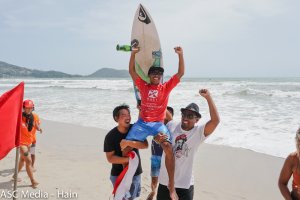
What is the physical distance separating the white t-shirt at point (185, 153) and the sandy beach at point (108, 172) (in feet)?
6.97

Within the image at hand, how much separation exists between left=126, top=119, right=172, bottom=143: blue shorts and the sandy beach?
1906 millimetres

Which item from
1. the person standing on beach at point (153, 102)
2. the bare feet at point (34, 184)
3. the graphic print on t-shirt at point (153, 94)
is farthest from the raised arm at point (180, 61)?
the bare feet at point (34, 184)

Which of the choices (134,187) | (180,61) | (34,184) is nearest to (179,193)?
(134,187)

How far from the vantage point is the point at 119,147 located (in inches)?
143

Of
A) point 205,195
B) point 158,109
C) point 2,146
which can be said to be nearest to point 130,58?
point 158,109

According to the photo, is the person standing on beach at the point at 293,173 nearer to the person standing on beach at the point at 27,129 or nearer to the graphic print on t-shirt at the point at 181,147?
the graphic print on t-shirt at the point at 181,147

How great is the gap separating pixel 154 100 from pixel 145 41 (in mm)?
1541

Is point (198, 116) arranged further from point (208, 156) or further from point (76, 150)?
point (76, 150)

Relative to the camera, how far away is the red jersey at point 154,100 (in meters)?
4.14

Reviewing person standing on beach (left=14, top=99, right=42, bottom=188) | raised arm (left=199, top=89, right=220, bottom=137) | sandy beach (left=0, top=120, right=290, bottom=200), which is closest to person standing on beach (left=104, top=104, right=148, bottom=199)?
raised arm (left=199, top=89, right=220, bottom=137)

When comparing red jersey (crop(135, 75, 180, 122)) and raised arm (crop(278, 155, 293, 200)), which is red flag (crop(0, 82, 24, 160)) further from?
raised arm (crop(278, 155, 293, 200))

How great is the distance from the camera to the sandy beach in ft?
18.5

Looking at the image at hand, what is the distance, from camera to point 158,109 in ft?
13.8

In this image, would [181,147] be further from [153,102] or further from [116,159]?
[153,102]
